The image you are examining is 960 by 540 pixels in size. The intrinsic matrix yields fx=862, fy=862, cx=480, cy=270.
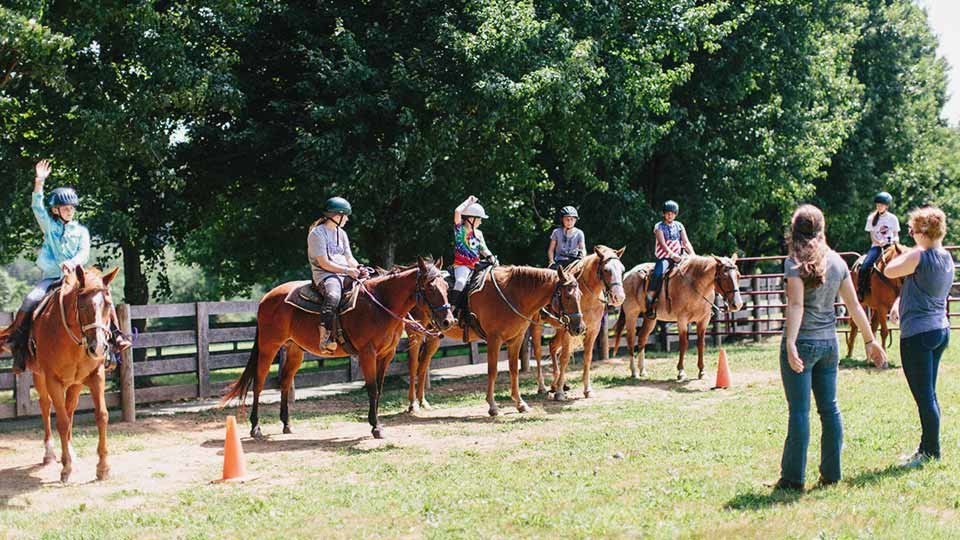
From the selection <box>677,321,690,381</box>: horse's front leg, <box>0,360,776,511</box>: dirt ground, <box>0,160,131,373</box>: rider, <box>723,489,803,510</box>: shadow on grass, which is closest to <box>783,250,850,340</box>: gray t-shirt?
<box>723,489,803,510</box>: shadow on grass

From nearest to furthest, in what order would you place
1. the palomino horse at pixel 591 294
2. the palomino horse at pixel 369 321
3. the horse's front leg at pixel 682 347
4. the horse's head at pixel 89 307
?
the horse's head at pixel 89 307, the palomino horse at pixel 369 321, the palomino horse at pixel 591 294, the horse's front leg at pixel 682 347

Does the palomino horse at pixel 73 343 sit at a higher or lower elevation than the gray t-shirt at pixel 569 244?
lower

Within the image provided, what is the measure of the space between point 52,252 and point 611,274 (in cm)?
801

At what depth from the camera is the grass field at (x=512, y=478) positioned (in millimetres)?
6707

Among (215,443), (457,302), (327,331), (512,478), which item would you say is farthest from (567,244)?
(512,478)

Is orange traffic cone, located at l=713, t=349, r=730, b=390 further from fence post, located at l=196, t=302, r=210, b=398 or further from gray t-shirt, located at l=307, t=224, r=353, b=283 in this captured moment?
fence post, located at l=196, t=302, r=210, b=398

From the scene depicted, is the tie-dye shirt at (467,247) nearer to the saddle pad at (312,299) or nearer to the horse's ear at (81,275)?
the saddle pad at (312,299)

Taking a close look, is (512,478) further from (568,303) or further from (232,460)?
(568,303)

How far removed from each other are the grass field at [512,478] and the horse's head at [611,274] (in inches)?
67.9

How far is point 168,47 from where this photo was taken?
1471 centimetres

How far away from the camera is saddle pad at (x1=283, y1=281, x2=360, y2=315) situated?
11.5 m

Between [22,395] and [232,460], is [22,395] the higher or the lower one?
the higher one

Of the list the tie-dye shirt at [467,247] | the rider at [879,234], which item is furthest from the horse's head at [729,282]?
the tie-dye shirt at [467,247]

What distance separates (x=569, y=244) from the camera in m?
15.2
